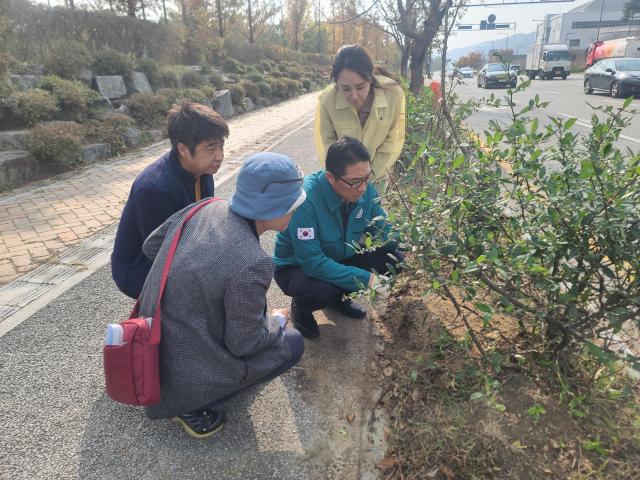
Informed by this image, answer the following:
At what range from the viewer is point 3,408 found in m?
2.06

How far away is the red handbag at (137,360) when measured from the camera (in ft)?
5.09

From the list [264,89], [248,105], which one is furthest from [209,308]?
[264,89]

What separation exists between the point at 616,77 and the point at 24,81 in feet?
51.6

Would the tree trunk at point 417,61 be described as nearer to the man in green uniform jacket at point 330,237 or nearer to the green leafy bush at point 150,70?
the man in green uniform jacket at point 330,237

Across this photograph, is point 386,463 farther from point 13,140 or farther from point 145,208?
point 13,140

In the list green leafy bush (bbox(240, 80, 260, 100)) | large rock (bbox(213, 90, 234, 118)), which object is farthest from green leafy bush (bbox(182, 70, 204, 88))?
green leafy bush (bbox(240, 80, 260, 100))

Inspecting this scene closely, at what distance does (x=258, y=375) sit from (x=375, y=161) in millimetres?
1839

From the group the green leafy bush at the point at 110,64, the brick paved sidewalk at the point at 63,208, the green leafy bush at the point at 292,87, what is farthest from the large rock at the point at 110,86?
the green leafy bush at the point at 292,87

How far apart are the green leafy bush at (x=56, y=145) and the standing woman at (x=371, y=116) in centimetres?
477

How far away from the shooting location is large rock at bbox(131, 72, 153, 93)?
1081 centimetres

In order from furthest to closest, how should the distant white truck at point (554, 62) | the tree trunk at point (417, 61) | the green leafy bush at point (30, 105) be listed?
the distant white truck at point (554, 62) → the tree trunk at point (417, 61) → the green leafy bush at point (30, 105)

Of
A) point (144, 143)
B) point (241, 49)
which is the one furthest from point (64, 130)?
point (241, 49)

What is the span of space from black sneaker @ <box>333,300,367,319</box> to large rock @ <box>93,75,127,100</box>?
903 centimetres

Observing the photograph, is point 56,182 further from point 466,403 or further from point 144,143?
point 466,403
